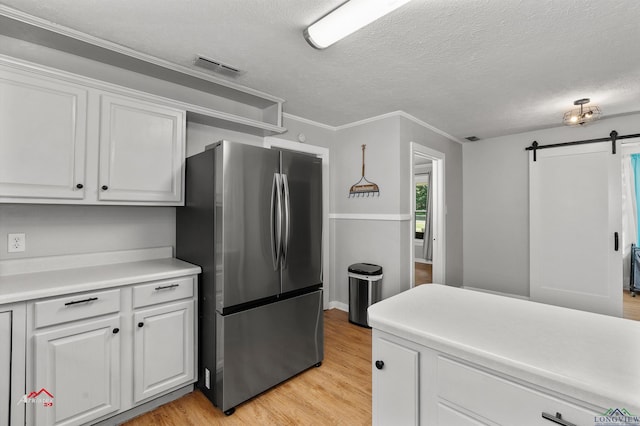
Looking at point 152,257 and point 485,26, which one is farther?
point 152,257

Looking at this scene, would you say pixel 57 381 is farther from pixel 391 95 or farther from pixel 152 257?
pixel 391 95

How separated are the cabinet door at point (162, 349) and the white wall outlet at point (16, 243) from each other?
0.87 metres

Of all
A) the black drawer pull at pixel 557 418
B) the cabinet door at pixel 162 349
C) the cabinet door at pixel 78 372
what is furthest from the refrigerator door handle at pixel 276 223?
the black drawer pull at pixel 557 418

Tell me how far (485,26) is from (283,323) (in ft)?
7.96

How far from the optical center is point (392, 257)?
3.38 meters

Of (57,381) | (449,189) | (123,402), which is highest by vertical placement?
(449,189)

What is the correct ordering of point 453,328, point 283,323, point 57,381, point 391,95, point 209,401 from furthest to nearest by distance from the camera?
point 391,95
point 283,323
point 209,401
point 57,381
point 453,328

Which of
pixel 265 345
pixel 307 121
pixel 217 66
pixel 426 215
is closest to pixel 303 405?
pixel 265 345

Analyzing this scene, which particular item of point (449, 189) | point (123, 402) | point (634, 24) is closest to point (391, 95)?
point (634, 24)

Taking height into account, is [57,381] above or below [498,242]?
below

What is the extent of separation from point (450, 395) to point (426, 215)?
6.66 metres

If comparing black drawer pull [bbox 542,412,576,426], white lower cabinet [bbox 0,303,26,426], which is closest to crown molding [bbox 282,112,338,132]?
white lower cabinet [bbox 0,303,26,426]

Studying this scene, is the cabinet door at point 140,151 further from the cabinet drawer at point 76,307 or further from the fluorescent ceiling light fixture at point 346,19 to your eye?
the fluorescent ceiling light fixture at point 346,19

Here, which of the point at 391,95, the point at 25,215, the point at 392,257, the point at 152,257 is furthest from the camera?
the point at 392,257
